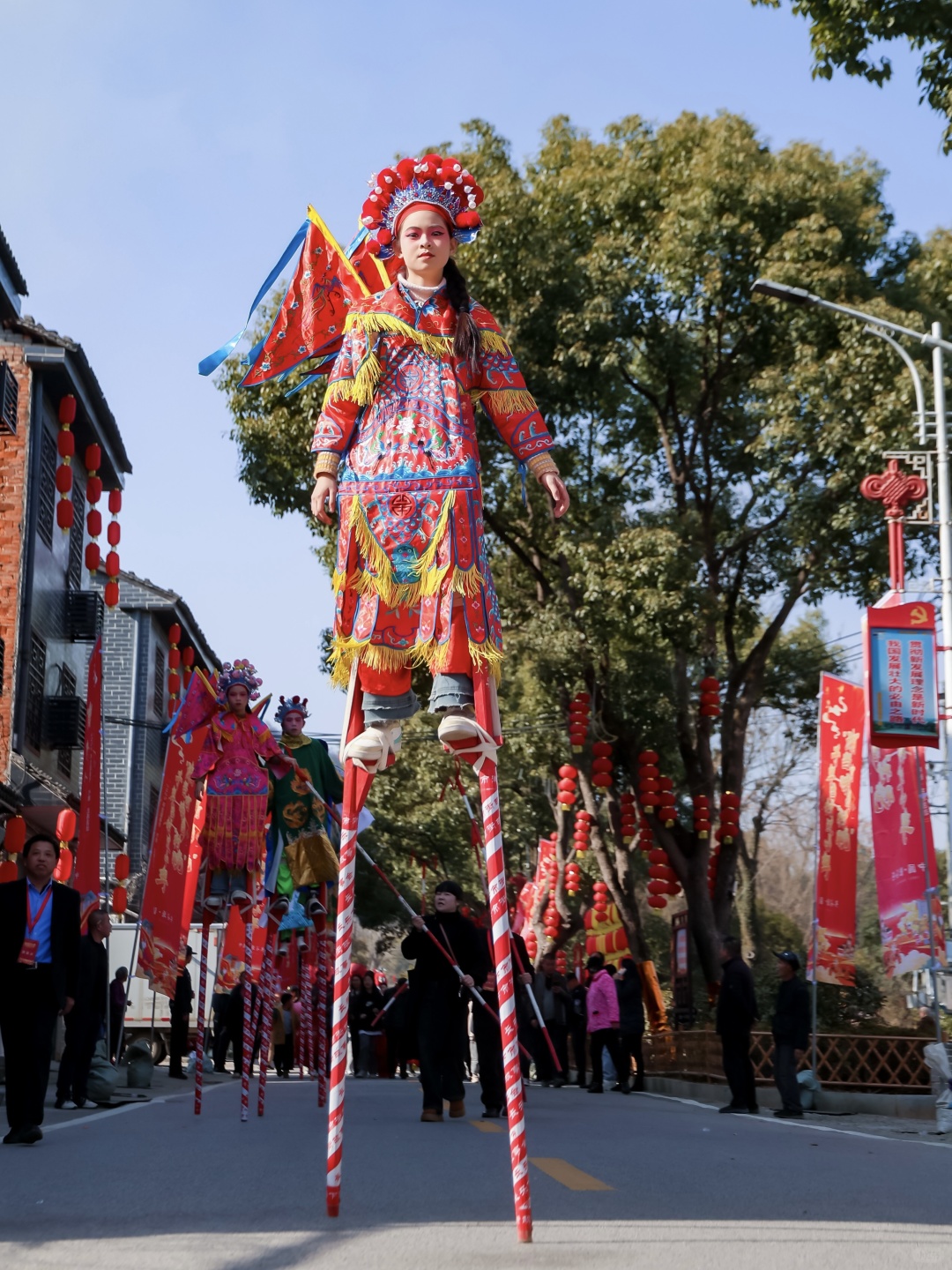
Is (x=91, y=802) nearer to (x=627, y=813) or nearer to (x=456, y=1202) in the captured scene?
(x=627, y=813)

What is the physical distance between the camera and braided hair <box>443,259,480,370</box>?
6164mm

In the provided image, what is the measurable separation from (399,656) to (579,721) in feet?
→ 61.4

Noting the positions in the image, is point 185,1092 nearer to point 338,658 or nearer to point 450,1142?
point 450,1142

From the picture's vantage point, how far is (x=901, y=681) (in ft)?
57.9

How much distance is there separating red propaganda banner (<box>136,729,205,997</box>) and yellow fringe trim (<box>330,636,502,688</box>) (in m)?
12.5

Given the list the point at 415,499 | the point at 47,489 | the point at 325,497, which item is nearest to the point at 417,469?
the point at 415,499

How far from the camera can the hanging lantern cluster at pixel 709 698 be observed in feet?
82.5

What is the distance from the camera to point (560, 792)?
2786 centimetres

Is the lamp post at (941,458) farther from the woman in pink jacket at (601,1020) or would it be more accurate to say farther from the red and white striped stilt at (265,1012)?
the red and white striped stilt at (265,1012)

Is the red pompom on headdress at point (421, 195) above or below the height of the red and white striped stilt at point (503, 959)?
above

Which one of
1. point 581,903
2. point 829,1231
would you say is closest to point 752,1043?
point 829,1231

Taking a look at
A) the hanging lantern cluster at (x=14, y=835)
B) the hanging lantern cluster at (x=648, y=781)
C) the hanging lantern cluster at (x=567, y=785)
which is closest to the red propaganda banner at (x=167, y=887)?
the hanging lantern cluster at (x=14, y=835)

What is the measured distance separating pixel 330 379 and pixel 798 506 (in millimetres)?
18481

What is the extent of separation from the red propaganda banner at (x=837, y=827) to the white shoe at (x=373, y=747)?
13557 millimetres
